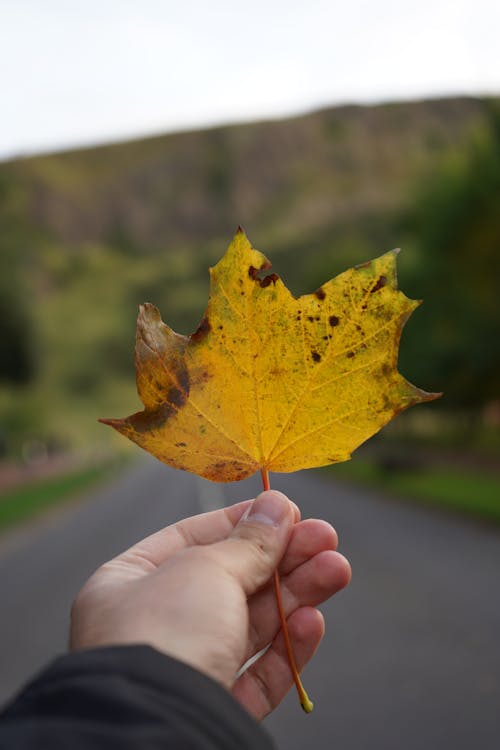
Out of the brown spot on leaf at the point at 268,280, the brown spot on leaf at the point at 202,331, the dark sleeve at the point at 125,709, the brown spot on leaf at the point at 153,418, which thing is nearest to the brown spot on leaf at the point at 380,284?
the brown spot on leaf at the point at 268,280

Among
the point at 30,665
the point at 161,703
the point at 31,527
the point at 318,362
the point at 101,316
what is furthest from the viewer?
the point at 101,316

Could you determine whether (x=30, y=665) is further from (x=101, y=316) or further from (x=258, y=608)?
(x=101, y=316)

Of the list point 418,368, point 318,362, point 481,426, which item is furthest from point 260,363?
point 481,426

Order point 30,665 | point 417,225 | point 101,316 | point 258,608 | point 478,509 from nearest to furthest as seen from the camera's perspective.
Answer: point 258,608 < point 30,665 < point 478,509 < point 417,225 < point 101,316

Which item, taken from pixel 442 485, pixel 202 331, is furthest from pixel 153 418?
pixel 442 485

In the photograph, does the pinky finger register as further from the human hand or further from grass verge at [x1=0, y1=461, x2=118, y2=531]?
grass verge at [x1=0, y1=461, x2=118, y2=531]
